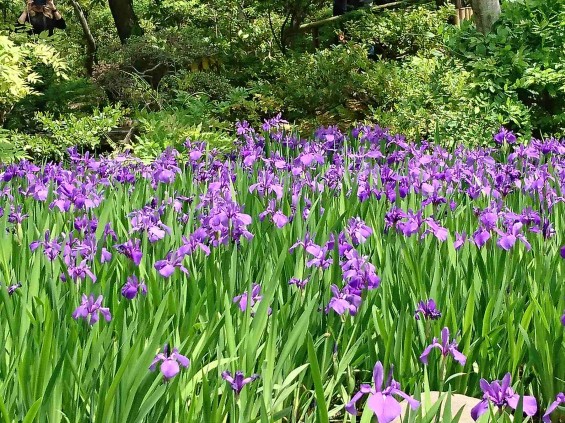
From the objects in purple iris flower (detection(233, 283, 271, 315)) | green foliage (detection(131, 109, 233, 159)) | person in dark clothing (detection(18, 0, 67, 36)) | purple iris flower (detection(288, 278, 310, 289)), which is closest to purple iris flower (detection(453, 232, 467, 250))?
purple iris flower (detection(288, 278, 310, 289))

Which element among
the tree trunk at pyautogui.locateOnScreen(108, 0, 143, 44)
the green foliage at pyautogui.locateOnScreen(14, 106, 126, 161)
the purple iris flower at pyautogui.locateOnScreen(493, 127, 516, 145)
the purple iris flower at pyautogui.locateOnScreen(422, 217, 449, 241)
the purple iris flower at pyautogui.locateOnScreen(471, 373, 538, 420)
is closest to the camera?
the purple iris flower at pyautogui.locateOnScreen(471, 373, 538, 420)

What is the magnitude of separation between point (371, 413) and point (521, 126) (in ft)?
14.3

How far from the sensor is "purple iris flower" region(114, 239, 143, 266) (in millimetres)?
1960

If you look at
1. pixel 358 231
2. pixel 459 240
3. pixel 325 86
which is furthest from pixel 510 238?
pixel 325 86

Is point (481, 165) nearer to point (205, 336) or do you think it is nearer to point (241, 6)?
point (205, 336)

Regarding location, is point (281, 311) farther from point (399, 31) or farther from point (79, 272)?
point (399, 31)

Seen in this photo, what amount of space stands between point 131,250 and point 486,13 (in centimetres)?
456

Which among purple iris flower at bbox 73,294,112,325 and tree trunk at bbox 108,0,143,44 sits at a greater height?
tree trunk at bbox 108,0,143,44

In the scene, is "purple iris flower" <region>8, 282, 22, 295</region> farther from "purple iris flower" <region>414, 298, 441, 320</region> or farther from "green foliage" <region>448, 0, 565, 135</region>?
"green foliage" <region>448, 0, 565, 135</region>

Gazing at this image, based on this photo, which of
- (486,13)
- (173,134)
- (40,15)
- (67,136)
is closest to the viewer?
(486,13)

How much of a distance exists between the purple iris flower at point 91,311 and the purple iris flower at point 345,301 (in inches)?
20.9

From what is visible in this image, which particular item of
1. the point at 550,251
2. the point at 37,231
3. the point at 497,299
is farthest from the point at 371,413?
the point at 37,231

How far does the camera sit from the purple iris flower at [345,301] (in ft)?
5.74

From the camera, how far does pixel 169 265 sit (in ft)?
6.17
